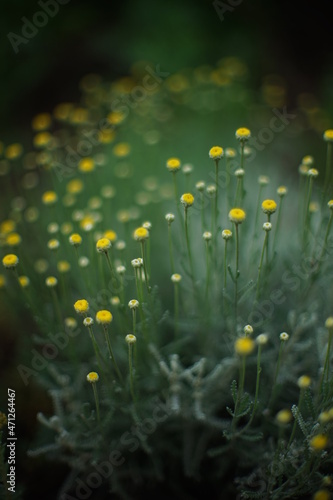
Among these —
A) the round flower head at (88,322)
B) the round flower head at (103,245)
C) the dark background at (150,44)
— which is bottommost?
the round flower head at (88,322)

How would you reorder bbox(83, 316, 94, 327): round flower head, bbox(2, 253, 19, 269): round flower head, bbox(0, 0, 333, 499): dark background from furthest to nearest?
bbox(0, 0, 333, 499): dark background < bbox(2, 253, 19, 269): round flower head < bbox(83, 316, 94, 327): round flower head

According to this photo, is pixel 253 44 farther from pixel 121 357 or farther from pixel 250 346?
pixel 250 346

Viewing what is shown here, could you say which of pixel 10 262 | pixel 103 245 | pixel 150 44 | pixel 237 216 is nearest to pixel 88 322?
pixel 103 245

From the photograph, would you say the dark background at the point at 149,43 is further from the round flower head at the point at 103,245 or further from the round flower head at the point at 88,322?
the round flower head at the point at 88,322

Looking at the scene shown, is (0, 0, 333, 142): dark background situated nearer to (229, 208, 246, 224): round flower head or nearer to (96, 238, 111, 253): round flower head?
(229, 208, 246, 224): round flower head

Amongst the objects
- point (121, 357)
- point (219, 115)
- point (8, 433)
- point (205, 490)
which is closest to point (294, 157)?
point (219, 115)

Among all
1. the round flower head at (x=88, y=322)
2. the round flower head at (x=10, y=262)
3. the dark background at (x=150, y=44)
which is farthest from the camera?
the dark background at (x=150, y=44)

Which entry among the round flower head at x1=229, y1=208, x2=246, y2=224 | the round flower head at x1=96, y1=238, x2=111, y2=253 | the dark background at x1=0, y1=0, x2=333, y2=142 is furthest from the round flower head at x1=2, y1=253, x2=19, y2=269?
the dark background at x1=0, y1=0, x2=333, y2=142

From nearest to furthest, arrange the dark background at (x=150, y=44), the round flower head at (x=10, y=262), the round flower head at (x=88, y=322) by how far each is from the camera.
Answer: the round flower head at (x=88, y=322) < the round flower head at (x=10, y=262) < the dark background at (x=150, y=44)

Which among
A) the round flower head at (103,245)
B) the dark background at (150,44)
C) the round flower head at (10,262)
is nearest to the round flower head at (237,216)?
the round flower head at (103,245)
